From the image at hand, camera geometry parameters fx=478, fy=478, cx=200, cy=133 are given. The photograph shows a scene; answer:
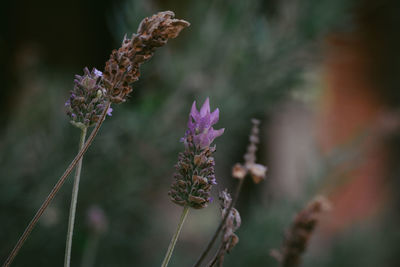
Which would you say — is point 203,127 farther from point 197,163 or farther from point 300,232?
point 300,232

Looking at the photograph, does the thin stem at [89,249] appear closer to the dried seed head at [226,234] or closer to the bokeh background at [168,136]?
the bokeh background at [168,136]

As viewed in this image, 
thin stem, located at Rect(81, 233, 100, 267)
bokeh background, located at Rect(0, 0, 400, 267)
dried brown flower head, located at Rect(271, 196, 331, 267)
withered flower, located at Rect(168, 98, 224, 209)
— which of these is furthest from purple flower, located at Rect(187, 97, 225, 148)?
bokeh background, located at Rect(0, 0, 400, 267)

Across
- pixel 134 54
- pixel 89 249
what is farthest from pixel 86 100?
pixel 89 249

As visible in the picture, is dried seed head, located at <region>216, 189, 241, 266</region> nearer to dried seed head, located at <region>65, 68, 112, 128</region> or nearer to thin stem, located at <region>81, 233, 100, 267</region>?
dried seed head, located at <region>65, 68, 112, 128</region>

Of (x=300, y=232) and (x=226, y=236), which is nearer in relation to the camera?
(x=226, y=236)

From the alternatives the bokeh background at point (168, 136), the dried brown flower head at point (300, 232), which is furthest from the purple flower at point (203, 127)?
the bokeh background at point (168, 136)

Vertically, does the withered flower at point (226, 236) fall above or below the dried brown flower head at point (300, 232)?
below
